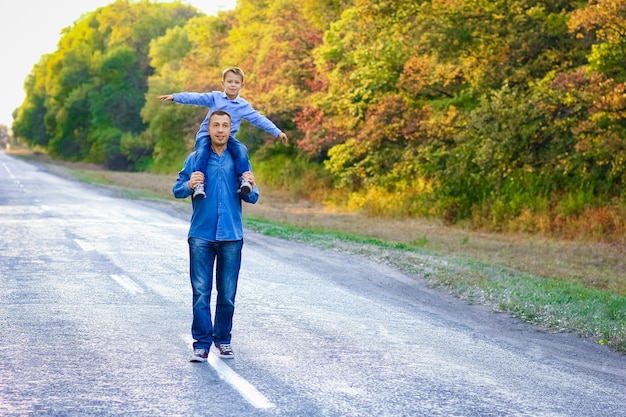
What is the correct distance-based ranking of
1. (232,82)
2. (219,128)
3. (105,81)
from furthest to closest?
(105,81)
(232,82)
(219,128)

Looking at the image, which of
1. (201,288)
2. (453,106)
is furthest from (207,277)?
(453,106)

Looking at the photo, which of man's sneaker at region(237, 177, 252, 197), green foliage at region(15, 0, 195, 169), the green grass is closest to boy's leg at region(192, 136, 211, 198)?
man's sneaker at region(237, 177, 252, 197)

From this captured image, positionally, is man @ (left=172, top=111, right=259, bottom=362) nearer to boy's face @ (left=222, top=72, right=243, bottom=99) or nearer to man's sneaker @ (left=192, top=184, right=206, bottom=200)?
man's sneaker @ (left=192, top=184, right=206, bottom=200)

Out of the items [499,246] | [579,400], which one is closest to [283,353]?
[579,400]

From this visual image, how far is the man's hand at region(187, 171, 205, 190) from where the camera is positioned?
7195 mm

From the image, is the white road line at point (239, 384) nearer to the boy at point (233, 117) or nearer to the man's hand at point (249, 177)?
the boy at point (233, 117)

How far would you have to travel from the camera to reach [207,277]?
7.46 meters

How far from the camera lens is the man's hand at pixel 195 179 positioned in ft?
23.6

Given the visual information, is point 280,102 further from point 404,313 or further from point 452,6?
point 404,313

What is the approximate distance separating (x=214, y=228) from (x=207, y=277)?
1.34ft

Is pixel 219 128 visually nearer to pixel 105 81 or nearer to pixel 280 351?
pixel 280 351

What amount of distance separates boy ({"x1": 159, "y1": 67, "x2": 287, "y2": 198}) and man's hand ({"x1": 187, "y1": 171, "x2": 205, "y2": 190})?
0.04 meters

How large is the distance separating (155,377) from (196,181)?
1510mm

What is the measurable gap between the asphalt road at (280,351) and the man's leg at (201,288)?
0.22 m
